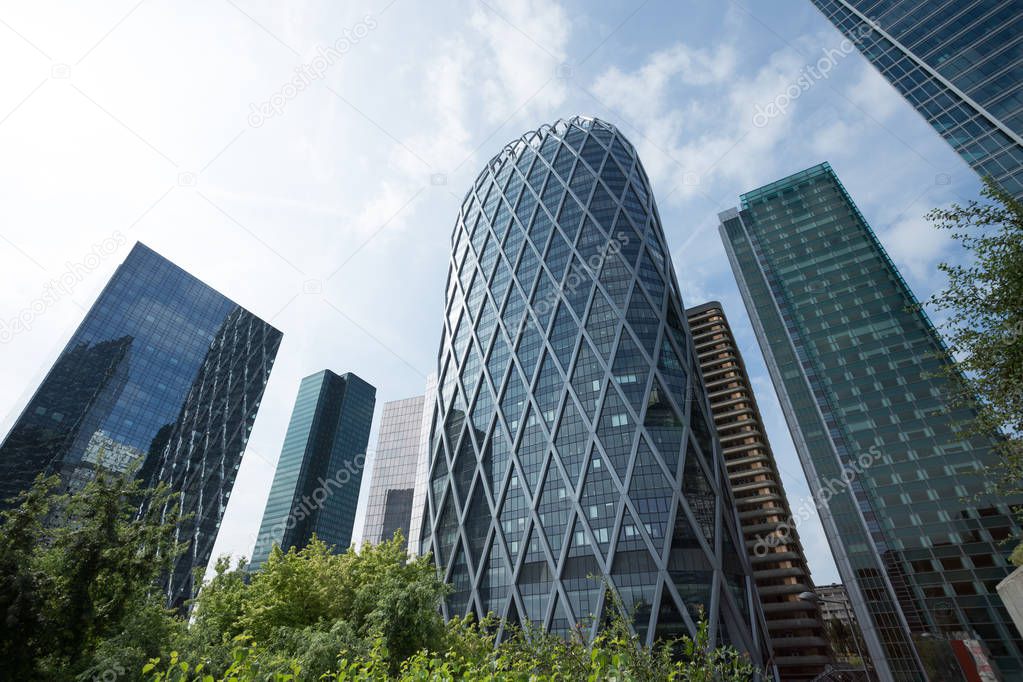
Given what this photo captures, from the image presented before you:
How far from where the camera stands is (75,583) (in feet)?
37.1

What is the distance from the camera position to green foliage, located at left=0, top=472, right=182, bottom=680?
410 inches

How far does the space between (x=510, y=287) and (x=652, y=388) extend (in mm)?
28211

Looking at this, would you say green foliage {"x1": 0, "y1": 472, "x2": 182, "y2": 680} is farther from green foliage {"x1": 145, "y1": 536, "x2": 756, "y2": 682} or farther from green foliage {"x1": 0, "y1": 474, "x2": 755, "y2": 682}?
green foliage {"x1": 145, "y1": 536, "x2": 756, "y2": 682}

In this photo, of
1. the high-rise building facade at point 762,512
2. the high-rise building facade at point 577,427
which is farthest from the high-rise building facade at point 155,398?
the high-rise building facade at point 762,512

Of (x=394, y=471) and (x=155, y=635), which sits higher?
(x=394, y=471)

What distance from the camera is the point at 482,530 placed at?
2477 inches

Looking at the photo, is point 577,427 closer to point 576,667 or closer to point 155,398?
point 576,667

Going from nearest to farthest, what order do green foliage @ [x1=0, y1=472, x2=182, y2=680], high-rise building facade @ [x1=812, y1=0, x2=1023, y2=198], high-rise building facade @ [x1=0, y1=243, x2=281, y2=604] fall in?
1. green foliage @ [x1=0, y1=472, x2=182, y2=680]
2. high-rise building facade @ [x1=812, y1=0, x2=1023, y2=198]
3. high-rise building facade @ [x1=0, y1=243, x2=281, y2=604]

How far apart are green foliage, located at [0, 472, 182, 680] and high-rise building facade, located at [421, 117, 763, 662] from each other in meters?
35.2

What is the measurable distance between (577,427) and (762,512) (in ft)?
118

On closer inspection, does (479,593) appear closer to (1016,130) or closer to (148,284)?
(1016,130)

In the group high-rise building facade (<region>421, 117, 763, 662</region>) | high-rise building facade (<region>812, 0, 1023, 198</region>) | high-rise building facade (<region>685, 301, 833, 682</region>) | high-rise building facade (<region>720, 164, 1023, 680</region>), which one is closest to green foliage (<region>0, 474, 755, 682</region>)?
high-rise building facade (<region>421, 117, 763, 662</region>)

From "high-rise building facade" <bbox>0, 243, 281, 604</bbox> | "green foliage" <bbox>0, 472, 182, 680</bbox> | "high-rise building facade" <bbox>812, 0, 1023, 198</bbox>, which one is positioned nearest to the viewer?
"green foliage" <bbox>0, 472, 182, 680</bbox>

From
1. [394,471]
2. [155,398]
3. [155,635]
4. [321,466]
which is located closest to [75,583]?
[155,635]
